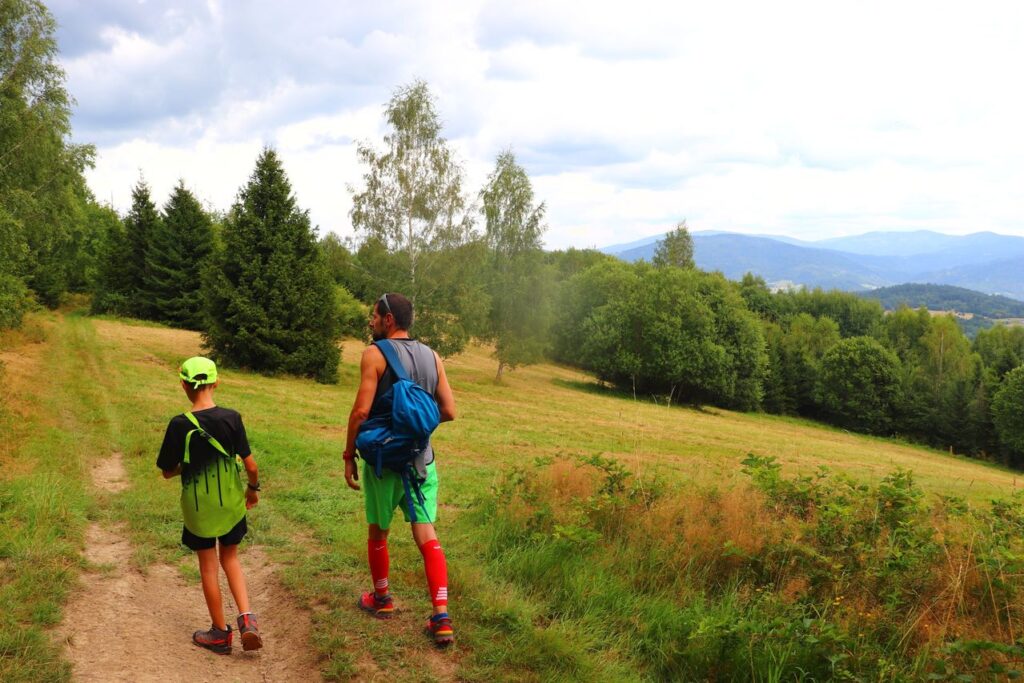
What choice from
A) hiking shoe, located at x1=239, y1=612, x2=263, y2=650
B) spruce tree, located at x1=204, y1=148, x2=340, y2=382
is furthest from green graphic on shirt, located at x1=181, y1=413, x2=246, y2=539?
spruce tree, located at x1=204, y1=148, x2=340, y2=382

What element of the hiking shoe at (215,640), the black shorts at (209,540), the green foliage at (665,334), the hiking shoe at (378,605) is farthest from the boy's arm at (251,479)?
the green foliage at (665,334)

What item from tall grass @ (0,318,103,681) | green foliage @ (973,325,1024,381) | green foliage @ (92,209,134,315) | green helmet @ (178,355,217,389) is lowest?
green foliage @ (973,325,1024,381)

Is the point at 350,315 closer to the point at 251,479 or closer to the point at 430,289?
the point at 430,289

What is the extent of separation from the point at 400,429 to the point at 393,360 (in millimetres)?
461

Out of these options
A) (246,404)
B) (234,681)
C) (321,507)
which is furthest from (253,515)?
(246,404)

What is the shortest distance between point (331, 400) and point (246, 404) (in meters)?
4.14

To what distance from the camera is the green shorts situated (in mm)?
4262

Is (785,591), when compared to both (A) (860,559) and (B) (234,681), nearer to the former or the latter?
(A) (860,559)

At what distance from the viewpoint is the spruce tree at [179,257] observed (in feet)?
116

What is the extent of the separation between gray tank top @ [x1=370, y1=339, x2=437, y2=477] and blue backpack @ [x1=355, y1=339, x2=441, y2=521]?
35 millimetres

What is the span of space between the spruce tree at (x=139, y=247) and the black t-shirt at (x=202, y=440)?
121ft

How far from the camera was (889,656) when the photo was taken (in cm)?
411

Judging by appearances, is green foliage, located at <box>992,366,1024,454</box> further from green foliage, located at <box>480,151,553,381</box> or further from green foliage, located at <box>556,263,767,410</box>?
green foliage, located at <box>480,151,553,381</box>

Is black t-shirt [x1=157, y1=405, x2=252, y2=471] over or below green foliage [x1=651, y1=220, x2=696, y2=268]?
below
